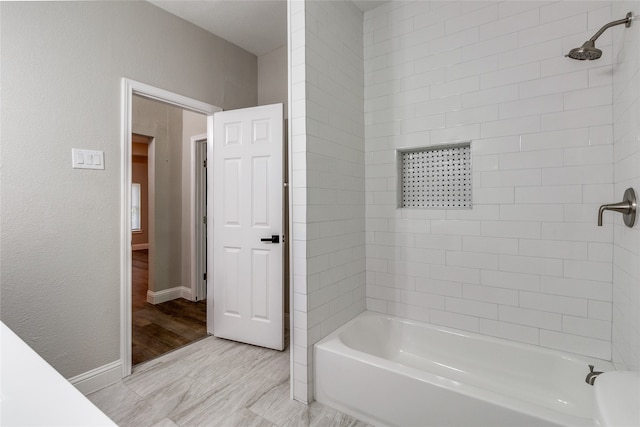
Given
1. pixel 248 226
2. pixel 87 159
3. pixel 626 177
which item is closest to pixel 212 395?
pixel 248 226

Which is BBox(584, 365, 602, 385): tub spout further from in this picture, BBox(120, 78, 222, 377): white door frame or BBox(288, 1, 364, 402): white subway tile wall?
BBox(120, 78, 222, 377): white door frame

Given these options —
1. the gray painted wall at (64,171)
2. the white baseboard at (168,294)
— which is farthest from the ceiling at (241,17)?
the white baseboard at (168,294)

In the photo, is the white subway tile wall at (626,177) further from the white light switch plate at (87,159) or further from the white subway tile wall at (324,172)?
the white light switch plate at (87,159)

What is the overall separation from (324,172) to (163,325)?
235 cm

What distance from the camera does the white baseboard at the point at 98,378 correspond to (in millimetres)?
1971

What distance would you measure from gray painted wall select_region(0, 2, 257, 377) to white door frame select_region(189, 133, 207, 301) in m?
1.45

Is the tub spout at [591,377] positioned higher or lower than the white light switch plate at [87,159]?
lower

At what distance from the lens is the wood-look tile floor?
1.74 meters

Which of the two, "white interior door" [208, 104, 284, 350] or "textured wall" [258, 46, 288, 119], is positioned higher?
"textured wall" [258, 46, 288, 119]

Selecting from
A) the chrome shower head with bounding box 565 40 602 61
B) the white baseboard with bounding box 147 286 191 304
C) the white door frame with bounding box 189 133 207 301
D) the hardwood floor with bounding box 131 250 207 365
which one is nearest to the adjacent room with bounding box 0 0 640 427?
the chrome shower head with bounding box 565 40 602 61

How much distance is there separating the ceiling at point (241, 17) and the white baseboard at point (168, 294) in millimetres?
2929

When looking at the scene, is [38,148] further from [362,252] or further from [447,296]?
[447,296]

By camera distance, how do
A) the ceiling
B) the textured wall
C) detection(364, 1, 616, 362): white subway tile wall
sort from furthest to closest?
the textured wall, the ceiling, detection(364, 1, 616, 362): white subway tile wall

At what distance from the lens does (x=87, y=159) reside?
2025mm
